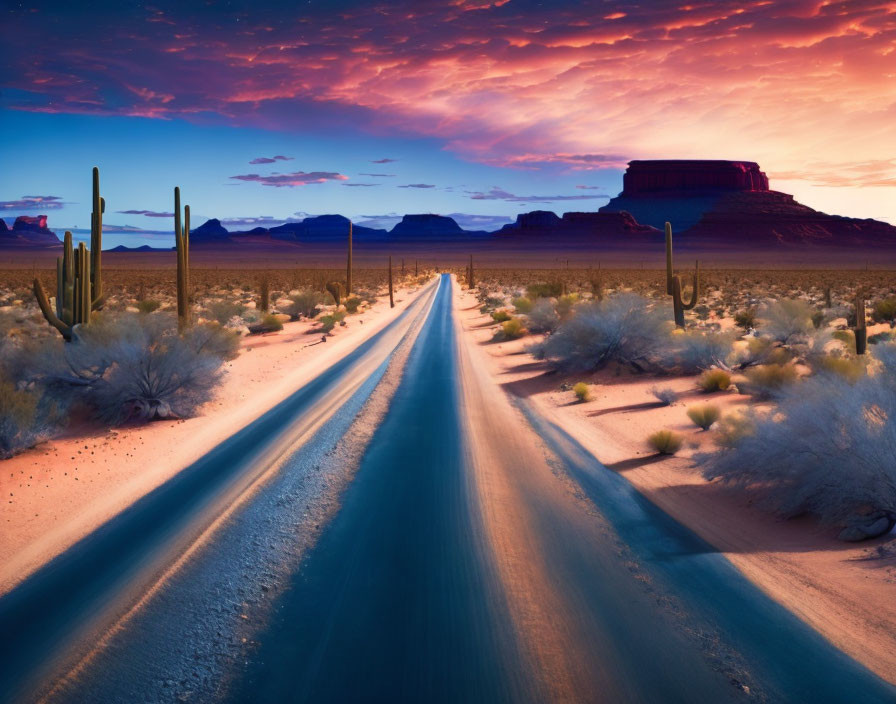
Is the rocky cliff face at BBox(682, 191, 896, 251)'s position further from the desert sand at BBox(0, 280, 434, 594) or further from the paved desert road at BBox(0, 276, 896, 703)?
the paved desert road at BBox(0, 276, 896, 703)

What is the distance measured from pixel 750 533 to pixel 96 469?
8.58 m

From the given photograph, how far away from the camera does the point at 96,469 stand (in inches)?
378

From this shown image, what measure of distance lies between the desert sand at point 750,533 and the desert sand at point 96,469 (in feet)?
20.7

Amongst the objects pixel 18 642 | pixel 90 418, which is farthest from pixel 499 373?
pixel 18 642

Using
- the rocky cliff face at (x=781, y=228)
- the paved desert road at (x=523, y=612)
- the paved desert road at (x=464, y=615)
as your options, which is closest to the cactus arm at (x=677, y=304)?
the paved desert road at (x=523, y=612)

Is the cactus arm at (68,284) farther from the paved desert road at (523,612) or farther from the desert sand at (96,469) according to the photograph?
the paved desert road at (523,612)

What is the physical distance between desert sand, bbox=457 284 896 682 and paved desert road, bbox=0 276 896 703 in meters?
0.26

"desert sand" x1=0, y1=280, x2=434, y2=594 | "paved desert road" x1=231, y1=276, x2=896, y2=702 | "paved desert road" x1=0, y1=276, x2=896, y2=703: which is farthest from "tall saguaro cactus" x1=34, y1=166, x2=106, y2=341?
"paved desert road" x1=231, y1=276, x2=896, y2=702

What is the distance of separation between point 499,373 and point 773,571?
12342mm

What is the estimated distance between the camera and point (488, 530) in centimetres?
705

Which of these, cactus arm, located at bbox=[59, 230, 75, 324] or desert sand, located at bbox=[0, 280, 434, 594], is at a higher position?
cactus arm, located at bbox=[59, 230, 75, 324]

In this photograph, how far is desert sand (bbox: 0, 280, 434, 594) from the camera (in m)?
7.02

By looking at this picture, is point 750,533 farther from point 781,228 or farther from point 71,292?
point 781,228

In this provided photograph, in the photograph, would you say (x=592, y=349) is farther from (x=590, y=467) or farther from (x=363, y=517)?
(x=363, y=517)
